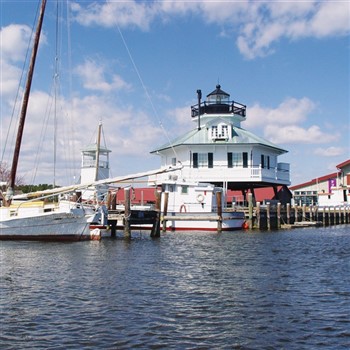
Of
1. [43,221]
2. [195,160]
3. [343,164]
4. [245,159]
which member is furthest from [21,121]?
[343,164]

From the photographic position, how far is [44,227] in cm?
3086

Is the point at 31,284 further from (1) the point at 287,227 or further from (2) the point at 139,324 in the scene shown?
(1) the point at 287,227

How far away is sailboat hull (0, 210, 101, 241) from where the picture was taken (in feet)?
101

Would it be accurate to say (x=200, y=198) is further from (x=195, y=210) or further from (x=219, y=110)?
(x=219, y=110)

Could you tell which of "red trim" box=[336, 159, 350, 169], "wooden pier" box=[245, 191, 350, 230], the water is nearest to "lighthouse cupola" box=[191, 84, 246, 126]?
"wooden pier" box=[245, 191, 350, 230]

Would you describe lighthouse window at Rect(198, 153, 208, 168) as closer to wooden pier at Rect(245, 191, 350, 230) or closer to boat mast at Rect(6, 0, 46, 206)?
wooden pier at Rect(245, 191, 350, 230)

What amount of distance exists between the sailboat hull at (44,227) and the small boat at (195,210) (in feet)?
40.2

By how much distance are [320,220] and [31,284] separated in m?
46.5

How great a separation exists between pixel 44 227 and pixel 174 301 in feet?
62.7

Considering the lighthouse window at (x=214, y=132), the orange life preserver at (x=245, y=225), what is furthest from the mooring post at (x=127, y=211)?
the lighthouse window at (x=214, y=132)

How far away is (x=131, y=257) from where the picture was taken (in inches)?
903

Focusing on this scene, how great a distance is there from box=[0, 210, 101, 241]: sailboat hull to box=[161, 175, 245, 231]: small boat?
12257mm

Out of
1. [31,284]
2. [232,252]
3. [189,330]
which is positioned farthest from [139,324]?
[232,252]

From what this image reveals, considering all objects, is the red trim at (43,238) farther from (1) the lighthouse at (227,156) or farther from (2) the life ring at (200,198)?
(1) the lighthouse at (227,156)
